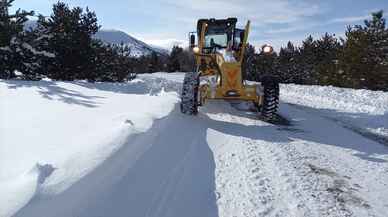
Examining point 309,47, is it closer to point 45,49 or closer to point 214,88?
point 45,49

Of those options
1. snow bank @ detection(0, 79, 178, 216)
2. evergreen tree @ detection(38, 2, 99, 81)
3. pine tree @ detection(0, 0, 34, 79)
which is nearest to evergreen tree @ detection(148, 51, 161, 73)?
evergreen tree @ detection(38, 2, 99, 81)

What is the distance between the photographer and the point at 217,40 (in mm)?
12023

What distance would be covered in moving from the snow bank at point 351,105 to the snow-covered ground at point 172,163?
0.89 ft

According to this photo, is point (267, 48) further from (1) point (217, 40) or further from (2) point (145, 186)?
(2) point (145, 186)

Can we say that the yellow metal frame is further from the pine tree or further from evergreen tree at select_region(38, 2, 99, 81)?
evergreen tree at select_region(38, 2, 99, 81)

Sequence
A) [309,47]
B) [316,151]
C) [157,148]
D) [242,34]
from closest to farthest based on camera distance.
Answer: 1. [157,148]
2. [316,151]
3. [242,34]
4. [309,47]

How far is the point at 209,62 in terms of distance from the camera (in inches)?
470

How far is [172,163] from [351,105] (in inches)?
360

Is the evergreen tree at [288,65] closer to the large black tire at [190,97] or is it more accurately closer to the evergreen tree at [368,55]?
the evergreen tree at [368,55]

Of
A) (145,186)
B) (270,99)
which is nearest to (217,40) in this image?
(270,99)

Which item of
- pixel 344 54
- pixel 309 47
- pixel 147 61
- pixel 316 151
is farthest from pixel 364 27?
pixel 147 61

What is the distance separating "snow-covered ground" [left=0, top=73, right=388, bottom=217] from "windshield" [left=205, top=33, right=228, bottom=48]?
2.87m

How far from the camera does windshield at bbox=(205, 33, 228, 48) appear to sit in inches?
469

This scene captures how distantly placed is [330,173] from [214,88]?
4503 mm
